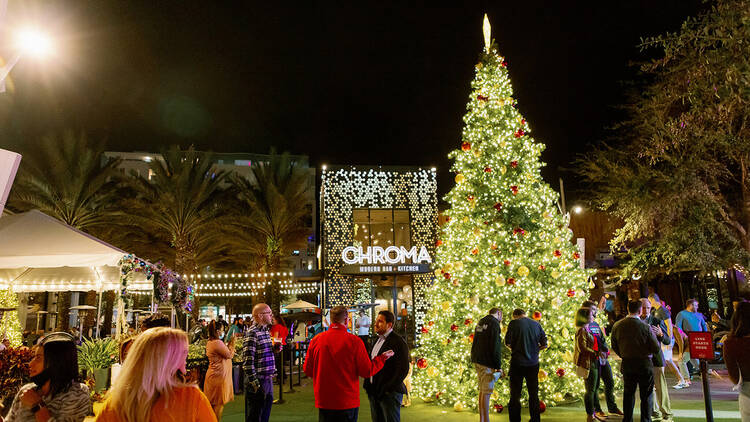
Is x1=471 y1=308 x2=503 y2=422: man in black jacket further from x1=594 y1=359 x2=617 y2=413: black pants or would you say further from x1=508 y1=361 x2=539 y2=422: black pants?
x1=594 y1=359 x2=617 y2=413: black pants

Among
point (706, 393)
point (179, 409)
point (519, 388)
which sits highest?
point (179, 409)

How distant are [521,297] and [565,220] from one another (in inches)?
79.2

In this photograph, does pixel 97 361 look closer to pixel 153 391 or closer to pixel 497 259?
pixel 497 259

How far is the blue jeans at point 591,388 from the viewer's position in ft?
22.7

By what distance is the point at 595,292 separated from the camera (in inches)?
1075

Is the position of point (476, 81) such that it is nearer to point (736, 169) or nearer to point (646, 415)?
point (646, 415)

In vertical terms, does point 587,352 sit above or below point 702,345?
below

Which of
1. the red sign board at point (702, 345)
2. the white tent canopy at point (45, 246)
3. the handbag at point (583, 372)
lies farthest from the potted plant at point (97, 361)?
the red sign board at point (702, 345)

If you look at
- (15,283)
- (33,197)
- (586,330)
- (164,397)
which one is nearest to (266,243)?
(33,197)

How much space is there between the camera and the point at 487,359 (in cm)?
696

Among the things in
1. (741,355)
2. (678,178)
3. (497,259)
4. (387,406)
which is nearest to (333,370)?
(387,406)

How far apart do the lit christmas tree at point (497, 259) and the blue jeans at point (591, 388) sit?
110 cm

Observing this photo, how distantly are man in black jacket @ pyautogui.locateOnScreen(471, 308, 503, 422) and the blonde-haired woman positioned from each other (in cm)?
536

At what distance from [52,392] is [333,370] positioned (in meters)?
2.37
